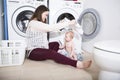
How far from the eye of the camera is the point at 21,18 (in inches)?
89.4

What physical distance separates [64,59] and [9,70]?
0.61 m

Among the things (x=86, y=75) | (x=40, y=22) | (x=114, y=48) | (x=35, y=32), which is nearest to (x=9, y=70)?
(x=35, y=32)

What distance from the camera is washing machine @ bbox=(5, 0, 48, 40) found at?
2.20 metres

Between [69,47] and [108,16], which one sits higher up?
[108,16]

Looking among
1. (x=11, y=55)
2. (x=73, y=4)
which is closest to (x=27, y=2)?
(x=73, y=4)

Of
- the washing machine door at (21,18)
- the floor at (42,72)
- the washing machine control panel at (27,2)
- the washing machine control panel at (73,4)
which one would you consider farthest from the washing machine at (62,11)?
the floor at (42,72)

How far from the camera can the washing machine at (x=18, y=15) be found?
7.20 ft

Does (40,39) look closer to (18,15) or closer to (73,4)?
(18,15)

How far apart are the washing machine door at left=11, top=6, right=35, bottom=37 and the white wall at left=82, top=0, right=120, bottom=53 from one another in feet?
3.09

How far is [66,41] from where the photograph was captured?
7.77 feet

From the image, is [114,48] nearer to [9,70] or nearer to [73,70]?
[73,70]

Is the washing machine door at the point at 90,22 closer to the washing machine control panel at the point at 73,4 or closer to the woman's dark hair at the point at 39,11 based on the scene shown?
the washing machine control panel at the point at 73,4

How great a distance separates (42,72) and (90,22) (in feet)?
4.27

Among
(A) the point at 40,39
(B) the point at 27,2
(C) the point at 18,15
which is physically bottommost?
(A) the point at 40,39
